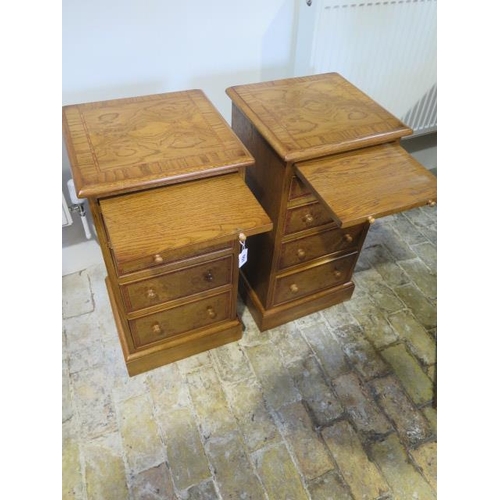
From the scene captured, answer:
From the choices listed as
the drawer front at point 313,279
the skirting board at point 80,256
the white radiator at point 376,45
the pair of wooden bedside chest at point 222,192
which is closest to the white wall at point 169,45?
the white radiator at point 376,45

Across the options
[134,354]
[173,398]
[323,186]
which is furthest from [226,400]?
[323,186]

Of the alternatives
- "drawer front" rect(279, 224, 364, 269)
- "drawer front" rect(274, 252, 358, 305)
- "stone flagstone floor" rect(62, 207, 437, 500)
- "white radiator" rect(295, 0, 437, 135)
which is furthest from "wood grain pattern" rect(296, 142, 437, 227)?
"stone flagstone floor" rect(62, 207, 437, 500)

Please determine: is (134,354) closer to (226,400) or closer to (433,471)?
(226,400)

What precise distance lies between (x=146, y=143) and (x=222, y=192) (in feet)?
0.88

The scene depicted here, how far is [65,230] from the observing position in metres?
1.72

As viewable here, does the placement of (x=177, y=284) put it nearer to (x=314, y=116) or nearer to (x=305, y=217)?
(x=305, y=217)

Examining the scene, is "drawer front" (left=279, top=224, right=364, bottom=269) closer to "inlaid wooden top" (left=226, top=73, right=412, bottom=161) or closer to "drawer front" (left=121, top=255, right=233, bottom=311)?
"drawer front" (left=121, top=255, right=233, bottom=311)

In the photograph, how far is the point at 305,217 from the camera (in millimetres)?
1312

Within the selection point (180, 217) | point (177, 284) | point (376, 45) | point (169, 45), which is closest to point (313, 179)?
point (180, 217)

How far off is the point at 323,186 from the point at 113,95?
88cm

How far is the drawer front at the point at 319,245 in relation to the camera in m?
1.39

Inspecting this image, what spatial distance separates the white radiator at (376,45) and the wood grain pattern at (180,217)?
85 cm

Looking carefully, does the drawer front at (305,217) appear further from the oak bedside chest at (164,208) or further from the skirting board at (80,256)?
the skirting board at (80,256)

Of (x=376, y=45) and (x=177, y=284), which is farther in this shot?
(x=376, y=45)
